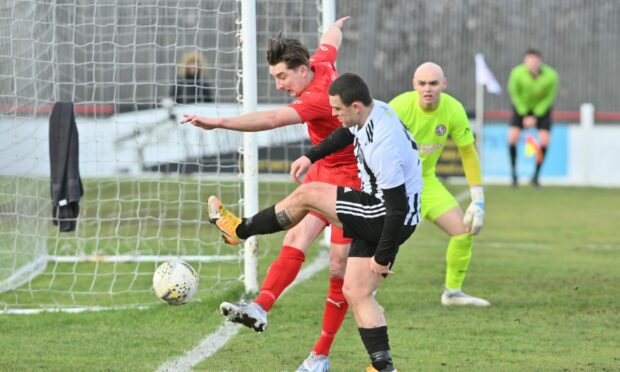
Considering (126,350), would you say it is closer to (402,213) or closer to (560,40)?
(402,213)

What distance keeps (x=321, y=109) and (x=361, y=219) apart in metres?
0.90

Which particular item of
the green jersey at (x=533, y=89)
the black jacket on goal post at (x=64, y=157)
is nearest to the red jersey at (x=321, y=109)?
the black jacket on goal post at (x=64, y=157)

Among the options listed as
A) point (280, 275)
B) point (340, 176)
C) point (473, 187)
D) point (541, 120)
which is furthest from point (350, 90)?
point (541, 120)

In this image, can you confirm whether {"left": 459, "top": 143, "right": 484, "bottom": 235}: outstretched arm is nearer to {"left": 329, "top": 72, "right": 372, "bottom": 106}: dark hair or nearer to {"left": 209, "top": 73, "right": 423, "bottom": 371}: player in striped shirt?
{"left": 209, "top": 73, "right": 423, "bottom": 371}: player in striped shirt

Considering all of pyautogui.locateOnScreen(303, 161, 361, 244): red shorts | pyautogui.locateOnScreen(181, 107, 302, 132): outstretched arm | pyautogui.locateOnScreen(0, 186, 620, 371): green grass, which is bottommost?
pyautogui.locateOnScreen(0, 186, 620, 371): green grass

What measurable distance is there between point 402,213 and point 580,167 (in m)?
17.8

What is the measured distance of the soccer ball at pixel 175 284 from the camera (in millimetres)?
6918

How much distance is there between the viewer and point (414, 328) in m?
8.27

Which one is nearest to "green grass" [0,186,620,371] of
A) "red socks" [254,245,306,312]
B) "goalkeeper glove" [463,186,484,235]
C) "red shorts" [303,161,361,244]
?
"red socks" [254,245,306,312]

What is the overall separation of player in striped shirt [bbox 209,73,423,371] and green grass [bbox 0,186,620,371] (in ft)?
2.74

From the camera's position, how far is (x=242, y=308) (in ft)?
21.2

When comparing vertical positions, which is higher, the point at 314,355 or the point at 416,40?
the point at 416,40

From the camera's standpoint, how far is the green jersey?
819 inches

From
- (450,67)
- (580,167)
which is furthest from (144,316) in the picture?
(450,67)
